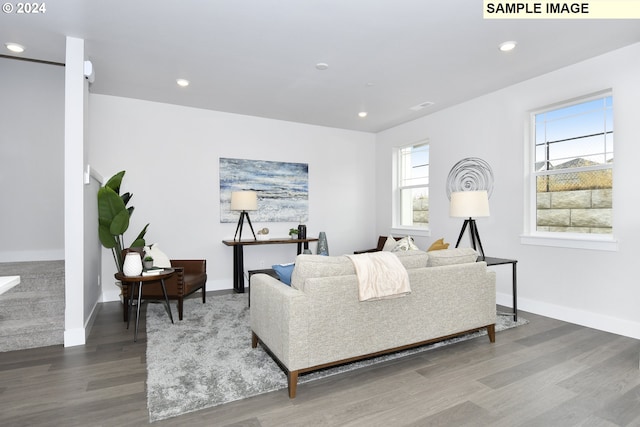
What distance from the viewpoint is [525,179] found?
4.14 metres

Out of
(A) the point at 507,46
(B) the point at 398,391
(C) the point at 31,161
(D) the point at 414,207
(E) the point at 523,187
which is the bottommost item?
(B) the point at 398,391

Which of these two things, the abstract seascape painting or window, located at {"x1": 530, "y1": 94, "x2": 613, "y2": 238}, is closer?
window, located at {"x1": 530, "y1": 94, "x2": 613, "y2": 238}

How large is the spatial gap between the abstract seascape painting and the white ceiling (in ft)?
3.94

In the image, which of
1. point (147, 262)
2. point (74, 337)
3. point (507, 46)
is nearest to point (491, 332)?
point (507, 46)

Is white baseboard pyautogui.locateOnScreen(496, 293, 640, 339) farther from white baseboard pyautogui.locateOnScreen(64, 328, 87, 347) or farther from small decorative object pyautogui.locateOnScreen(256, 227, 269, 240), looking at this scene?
white baseboard pyautogui.locateOnScreen(64, 328, 87, 347)

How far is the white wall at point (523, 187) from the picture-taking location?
3258mm

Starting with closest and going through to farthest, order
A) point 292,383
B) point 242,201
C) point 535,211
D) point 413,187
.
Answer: point 292,383
point 535,211
point 242,201
point 413,187

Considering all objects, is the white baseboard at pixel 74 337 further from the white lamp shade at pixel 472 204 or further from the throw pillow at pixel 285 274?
the white lamp shade at pixel 472 204

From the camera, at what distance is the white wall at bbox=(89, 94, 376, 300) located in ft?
15.6

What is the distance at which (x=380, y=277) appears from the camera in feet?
7.95

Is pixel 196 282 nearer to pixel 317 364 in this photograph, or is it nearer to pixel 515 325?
pixel 317 364

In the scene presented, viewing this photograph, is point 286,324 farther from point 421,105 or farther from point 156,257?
point 421,105

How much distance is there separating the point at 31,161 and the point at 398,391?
4.95 meters

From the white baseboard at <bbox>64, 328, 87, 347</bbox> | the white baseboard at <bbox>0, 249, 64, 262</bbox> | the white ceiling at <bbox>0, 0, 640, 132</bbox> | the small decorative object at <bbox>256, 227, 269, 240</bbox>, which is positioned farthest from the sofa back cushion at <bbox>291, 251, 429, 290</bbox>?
the white baseboard at <bbox>0, 249, 64, 262</bbox>
